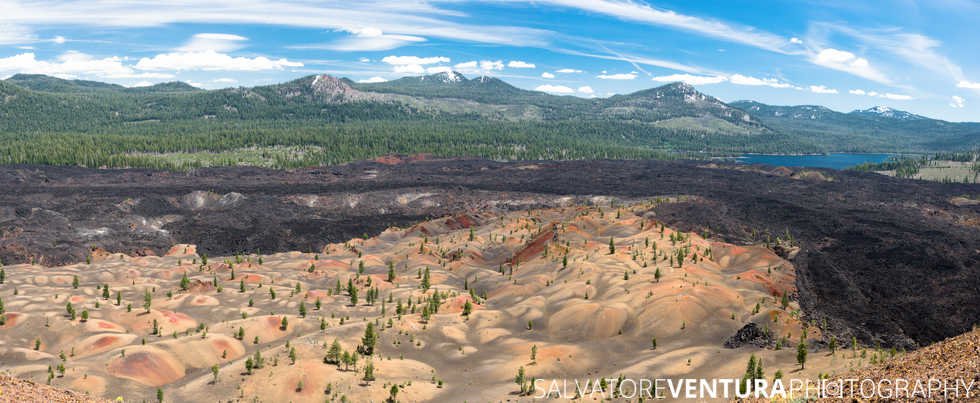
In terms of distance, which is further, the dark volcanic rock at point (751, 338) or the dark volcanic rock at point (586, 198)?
the dark volcanic rock at point (586, 198)

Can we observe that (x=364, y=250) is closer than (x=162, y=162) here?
Yes

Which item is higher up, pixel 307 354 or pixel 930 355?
pixel 930 355

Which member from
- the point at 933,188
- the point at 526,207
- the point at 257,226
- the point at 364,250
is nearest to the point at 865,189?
the point at 933,188

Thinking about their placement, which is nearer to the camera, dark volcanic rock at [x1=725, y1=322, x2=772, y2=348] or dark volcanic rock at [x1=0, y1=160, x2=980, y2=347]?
dark volcanic rock at [x1=725, y1=322, x2=772, y2=348]

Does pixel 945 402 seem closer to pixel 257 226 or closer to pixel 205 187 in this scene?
pixel 257 226
